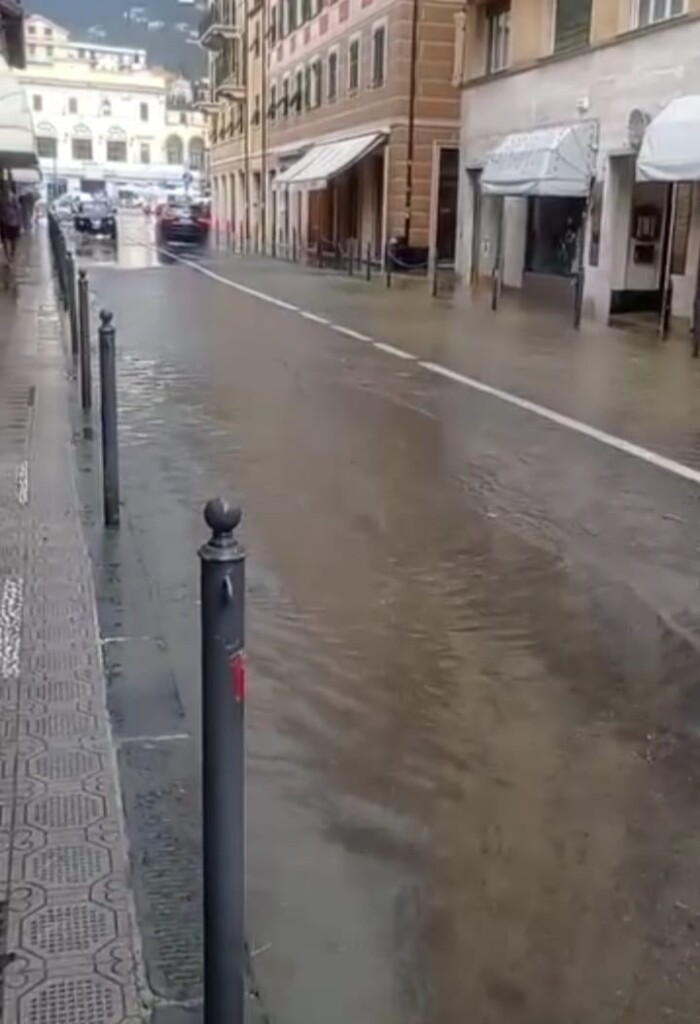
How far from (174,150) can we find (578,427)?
5073 inches

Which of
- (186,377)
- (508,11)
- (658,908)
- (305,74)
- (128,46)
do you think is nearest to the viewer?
(658,908)

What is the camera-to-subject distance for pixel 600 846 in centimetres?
371

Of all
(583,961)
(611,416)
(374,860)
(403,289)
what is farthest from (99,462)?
(403,289)

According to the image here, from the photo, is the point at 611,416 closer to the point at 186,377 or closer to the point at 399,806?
the point at 186,377

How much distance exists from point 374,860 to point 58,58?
14376 cm

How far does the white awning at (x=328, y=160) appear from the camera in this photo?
35.6 m

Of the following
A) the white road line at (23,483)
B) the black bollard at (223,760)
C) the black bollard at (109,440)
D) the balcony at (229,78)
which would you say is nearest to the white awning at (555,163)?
the white road line at (23,483)

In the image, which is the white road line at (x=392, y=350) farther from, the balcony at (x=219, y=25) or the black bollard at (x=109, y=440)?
the balcony at (x=219, y=25)

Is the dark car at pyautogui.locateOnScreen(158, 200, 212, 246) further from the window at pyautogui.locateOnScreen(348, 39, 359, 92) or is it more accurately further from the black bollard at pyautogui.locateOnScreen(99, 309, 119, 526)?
the black bollard at pyautogui.locateOnScreen(99, 309, 119, 526)

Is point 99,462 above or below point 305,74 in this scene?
below

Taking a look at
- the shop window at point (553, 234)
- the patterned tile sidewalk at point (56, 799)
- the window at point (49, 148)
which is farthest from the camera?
the window at point (49, 148)

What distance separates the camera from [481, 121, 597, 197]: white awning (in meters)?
22.0

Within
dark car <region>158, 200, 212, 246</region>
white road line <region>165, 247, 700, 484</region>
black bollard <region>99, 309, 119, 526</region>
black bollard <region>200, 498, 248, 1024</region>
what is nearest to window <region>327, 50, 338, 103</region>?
dark car <region>158, 200, 212, 246</region>

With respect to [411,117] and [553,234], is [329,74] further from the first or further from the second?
[553,234]
